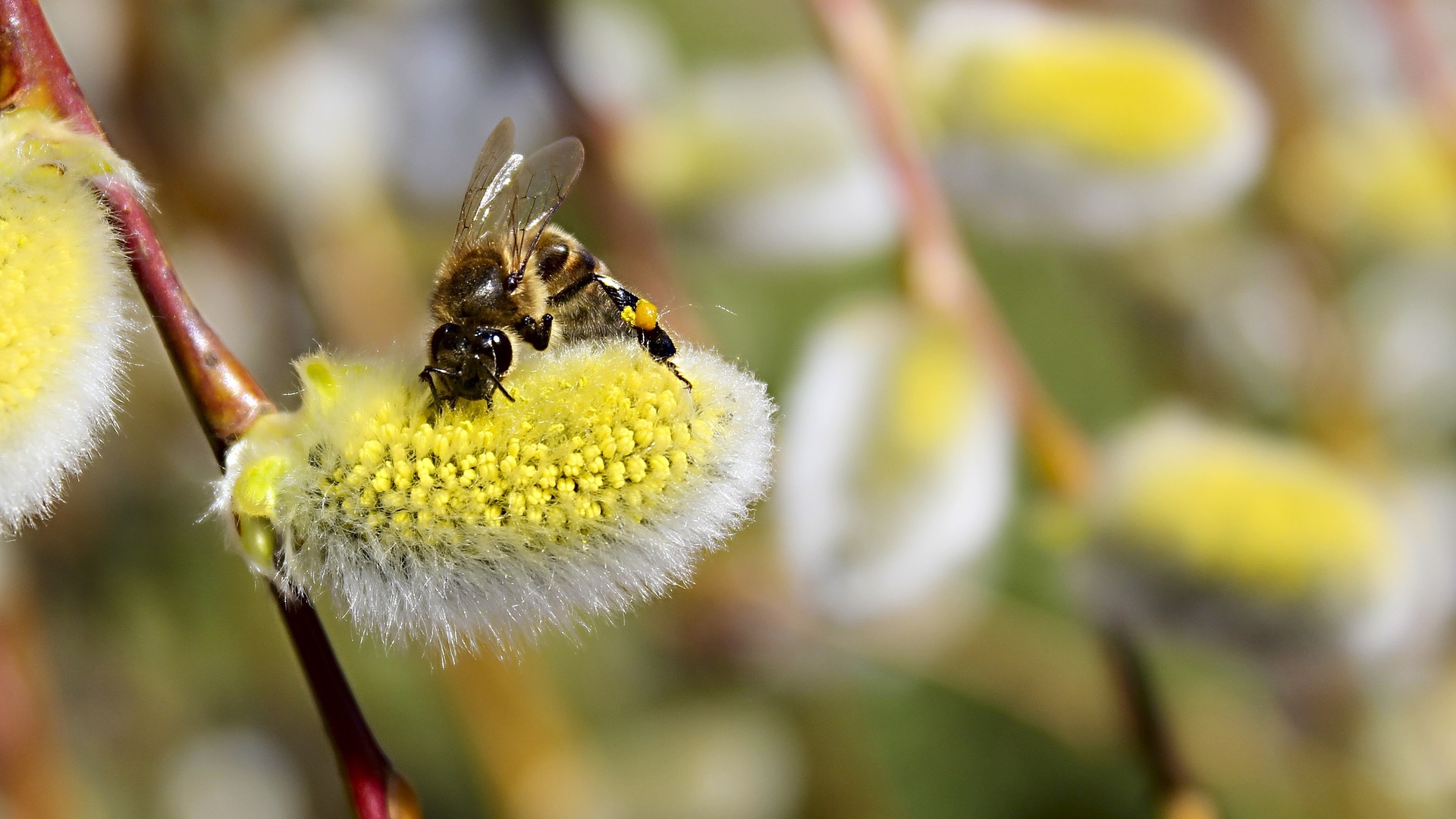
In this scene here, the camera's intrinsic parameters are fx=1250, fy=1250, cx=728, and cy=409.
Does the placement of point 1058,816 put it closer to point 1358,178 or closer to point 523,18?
point 1358,178

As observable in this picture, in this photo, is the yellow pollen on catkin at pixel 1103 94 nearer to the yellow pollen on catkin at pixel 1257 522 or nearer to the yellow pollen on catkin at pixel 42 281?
the yellow pollen on catkin at pixel 1257 522

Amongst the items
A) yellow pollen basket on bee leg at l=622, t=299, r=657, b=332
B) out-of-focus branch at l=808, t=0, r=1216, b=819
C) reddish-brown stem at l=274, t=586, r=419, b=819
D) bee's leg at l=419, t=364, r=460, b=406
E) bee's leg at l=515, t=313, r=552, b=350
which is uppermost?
out-of-focus branch at l=808, t=0, r=1216, b=819

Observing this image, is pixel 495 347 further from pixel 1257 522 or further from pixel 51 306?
pixel 1257 522

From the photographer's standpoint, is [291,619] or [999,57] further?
[999,57]

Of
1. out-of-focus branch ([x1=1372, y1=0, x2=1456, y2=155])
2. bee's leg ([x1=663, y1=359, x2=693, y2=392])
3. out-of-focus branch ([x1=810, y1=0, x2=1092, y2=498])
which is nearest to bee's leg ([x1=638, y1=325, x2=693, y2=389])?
bee's leg ([x1=663, y1=359, x2=693, y2=392])

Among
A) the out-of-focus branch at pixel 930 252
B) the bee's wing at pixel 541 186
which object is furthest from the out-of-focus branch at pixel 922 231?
the bee's wing at pixel 541 186

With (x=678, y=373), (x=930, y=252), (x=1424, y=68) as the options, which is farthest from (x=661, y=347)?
(x=1424, y=68)

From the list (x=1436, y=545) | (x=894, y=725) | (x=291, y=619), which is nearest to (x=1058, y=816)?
(x=894, y=725)

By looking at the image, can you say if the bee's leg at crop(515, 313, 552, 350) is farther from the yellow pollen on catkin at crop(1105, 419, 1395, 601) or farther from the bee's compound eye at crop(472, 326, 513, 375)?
the yellow pollen on catkin at crop(1105, 419, 1395, 601)
